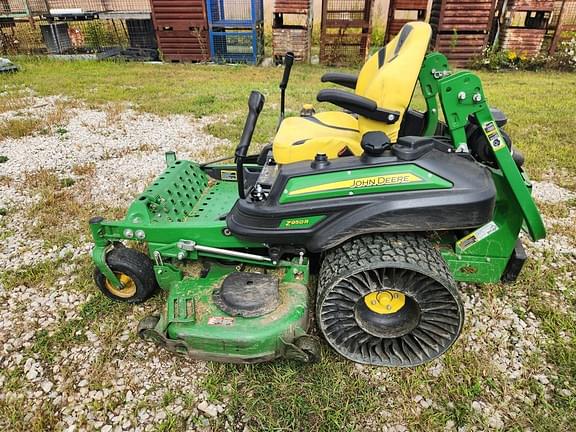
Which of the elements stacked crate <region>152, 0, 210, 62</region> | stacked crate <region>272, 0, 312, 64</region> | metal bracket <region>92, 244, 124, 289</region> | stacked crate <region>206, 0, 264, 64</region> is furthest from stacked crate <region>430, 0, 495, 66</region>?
metal bracket <region>92, 244, 124, 289</region>

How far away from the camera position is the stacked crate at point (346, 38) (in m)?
10.5

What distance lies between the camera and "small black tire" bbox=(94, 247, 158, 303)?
2723 millimetres

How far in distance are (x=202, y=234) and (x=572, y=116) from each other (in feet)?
20.8

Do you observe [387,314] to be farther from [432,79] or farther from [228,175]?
[228,175]

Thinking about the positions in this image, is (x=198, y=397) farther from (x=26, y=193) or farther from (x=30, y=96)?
(x=30, y=96)

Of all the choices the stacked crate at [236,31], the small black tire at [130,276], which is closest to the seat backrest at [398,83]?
the small black tire at [130,276]

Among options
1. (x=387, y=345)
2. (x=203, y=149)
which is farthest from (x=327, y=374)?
(x=203, y=149)

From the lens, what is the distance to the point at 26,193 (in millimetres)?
4340

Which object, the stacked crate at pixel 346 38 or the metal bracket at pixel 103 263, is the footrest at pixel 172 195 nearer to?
the metal bracket at pixel 103 263

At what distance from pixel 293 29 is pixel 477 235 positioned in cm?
947

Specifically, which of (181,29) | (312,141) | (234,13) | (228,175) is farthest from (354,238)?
(234,13)

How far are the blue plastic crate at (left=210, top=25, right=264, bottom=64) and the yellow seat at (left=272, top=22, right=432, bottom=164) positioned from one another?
8.64 meters

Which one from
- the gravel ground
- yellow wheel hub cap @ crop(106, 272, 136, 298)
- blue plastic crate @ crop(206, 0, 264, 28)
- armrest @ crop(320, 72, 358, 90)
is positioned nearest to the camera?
the gravel ground

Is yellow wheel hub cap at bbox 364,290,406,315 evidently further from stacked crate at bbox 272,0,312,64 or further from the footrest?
stacked crate at bbox 272,0,312,64
